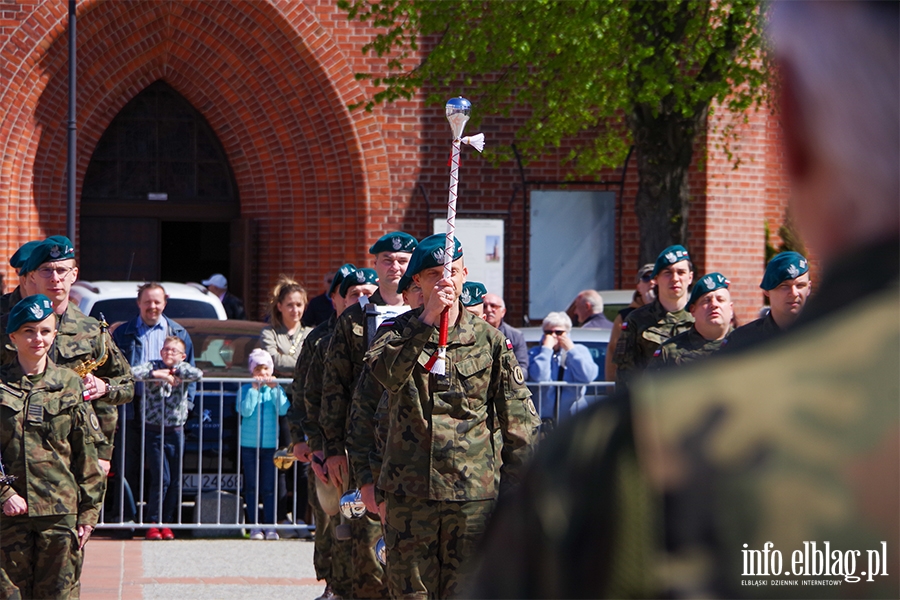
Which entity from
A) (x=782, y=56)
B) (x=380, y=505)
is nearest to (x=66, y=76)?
(x=380, y=505)

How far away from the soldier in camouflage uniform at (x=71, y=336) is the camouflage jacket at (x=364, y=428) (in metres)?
1.66

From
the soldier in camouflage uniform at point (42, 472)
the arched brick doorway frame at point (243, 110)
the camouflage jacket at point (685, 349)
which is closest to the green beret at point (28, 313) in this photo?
the soldier in camouflage uniform at point (42, 472)

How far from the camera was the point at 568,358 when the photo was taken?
31.9 ft

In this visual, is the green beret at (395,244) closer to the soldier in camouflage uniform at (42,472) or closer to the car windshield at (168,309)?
the soldier in camouflage uniform at (42,472)

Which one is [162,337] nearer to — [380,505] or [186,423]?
[186,423]

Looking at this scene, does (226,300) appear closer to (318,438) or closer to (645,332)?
(645,332)

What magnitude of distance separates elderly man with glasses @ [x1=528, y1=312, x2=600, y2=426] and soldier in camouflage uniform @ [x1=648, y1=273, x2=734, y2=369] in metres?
2.33

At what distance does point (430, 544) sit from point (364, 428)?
2.75 feet

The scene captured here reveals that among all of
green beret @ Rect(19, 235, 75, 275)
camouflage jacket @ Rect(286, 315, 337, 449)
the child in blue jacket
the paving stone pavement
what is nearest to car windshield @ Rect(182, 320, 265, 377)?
the child in blue jacket

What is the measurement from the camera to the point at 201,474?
9.38m

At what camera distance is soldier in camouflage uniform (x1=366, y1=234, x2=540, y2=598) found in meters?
5.11

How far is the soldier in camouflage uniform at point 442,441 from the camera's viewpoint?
16.8ft

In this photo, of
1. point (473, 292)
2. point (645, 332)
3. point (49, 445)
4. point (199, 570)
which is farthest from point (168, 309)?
point (49, 445)

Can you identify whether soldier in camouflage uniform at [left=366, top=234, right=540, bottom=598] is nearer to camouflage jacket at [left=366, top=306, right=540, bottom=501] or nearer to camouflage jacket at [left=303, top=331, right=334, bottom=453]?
camouflage jacket at [left=366, top=306, right=540, bottom=501]
